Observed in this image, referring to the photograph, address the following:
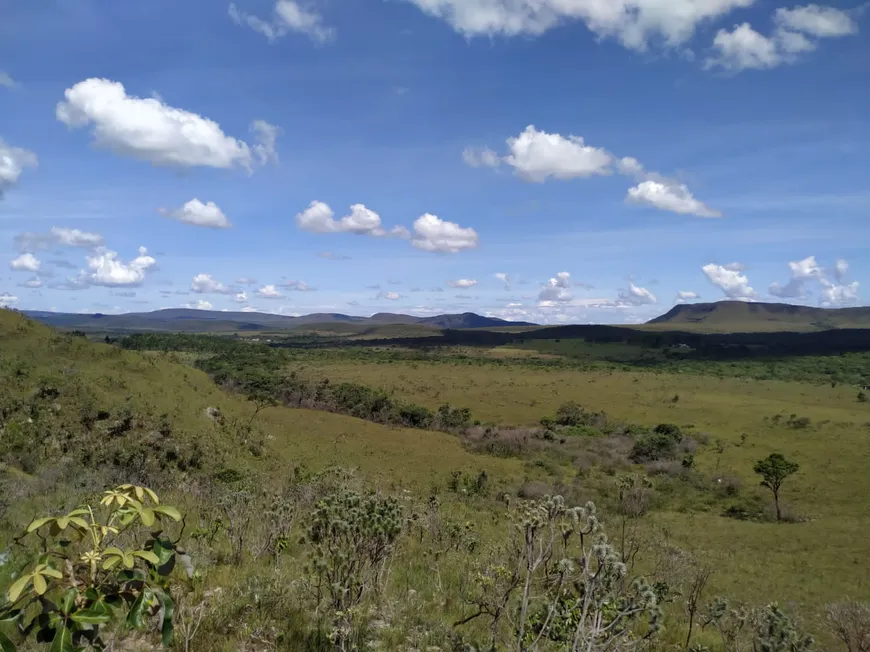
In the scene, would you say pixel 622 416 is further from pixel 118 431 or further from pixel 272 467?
pixel 118 431

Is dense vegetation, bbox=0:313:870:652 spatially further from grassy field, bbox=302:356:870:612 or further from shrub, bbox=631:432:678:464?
grassy field, bbox=302:356:870:612

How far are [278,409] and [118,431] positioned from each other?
59.4ft

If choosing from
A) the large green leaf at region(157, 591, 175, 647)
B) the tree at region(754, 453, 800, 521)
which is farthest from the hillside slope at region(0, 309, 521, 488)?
the large green leaf at region(157, 591, 175, 647)

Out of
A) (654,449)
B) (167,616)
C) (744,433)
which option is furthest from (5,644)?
(744,433)

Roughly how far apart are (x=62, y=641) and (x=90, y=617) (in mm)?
97

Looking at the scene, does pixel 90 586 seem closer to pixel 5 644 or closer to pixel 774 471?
pixel 5 644

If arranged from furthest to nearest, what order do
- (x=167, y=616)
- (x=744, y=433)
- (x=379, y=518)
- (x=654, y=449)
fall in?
(x=744, y=433) < (x=654, y=449) < (x=379, y=518) < (x=167, y=616)

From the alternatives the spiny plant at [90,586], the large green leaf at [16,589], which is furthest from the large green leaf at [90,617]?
the large green leaf at [16,589]

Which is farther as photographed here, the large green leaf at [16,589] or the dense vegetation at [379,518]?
the dense vegetation at [379,518]

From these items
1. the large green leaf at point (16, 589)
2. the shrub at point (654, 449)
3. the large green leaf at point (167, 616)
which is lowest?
the shrub at point (654, 449)

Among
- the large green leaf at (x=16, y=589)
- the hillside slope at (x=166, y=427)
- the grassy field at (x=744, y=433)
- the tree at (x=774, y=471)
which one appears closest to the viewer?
the large green leaf at (x=16, y=589)

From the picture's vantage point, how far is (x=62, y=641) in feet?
4.83

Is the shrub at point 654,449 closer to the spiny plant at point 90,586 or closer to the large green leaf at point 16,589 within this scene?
the spiny plant at point 90,586

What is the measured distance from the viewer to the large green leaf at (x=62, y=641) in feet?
4.74
